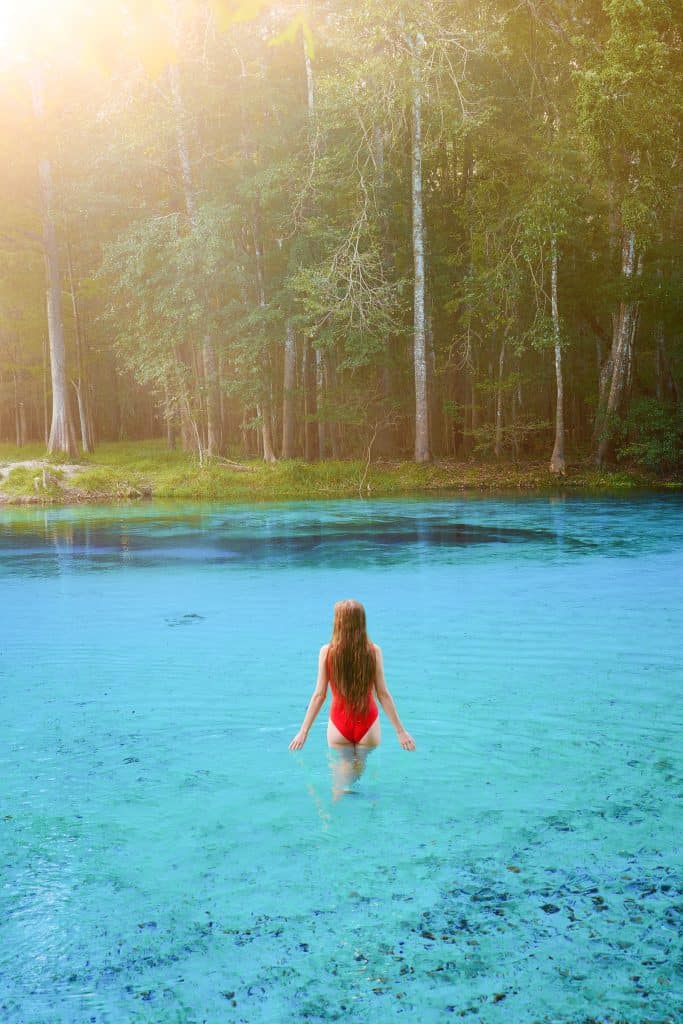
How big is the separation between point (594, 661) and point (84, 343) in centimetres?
3958

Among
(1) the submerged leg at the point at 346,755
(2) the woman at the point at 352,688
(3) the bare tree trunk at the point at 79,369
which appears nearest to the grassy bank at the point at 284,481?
(3) the bare tree trunk at the point at 79,369

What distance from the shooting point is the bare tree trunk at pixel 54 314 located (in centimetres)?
3466

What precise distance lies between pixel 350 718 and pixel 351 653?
63 centimetres

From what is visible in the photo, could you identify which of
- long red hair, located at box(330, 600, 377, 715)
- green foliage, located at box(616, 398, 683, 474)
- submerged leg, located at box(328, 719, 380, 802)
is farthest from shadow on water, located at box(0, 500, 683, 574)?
long red hair, located at box(330, 600, 377, 715)

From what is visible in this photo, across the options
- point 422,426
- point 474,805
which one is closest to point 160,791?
point 474,805

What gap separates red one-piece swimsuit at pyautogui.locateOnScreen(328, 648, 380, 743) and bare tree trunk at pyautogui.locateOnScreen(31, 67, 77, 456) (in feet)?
96.3

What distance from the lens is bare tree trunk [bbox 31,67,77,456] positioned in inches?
1364

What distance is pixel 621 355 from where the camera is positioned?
30.6 meters

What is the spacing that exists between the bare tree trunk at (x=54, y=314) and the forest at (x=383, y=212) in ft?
0.27

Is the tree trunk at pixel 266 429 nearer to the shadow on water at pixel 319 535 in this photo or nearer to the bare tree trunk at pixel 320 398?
the bare tree trunk at pixel 320 398

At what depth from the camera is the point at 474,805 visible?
6.38 m

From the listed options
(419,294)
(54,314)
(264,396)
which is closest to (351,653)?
(419,294)

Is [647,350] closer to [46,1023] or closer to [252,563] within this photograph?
[252,563]

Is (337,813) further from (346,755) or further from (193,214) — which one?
(193,214)
